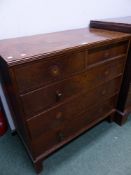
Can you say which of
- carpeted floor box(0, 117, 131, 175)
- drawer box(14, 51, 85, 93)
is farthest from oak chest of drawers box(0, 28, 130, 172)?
carpeted floor box(0, 117, 131, 175)

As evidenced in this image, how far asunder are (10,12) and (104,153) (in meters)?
1.39

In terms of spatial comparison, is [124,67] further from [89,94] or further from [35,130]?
[35,130]

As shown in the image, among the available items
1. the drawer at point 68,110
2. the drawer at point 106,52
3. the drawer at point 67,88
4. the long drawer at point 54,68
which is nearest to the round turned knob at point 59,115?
the drawer at point 68,110

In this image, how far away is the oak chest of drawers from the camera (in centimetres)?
80

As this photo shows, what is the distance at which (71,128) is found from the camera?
50.0 inches

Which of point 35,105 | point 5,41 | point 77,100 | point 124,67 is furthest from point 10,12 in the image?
point 124,67

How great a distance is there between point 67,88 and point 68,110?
0.20 meters

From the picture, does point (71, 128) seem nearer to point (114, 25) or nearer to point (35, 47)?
point (35, 47)

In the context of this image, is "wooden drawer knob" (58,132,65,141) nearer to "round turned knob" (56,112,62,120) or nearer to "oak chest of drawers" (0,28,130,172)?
"oak chest of drawers" (0,28,130,172)

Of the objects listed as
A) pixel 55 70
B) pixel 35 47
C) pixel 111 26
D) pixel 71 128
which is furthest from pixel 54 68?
pixel 111 26

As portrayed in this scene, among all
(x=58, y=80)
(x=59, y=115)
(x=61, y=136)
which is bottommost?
(x=61, y=136)

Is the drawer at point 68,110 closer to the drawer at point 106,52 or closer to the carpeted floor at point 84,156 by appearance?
the drawer at point 106,52

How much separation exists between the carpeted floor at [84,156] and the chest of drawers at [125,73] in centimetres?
18

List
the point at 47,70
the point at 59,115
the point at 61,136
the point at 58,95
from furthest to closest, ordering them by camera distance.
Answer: the point at 61,136 → the point at 59,115 → the point at 58,95 → the point at 47,70
